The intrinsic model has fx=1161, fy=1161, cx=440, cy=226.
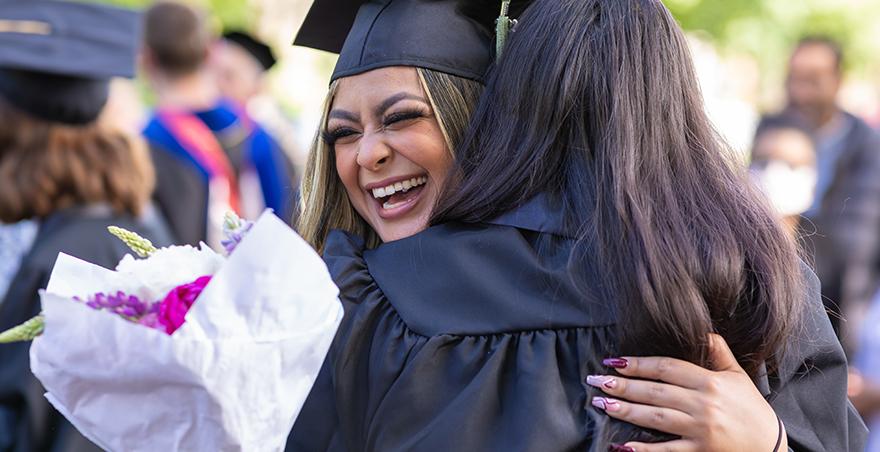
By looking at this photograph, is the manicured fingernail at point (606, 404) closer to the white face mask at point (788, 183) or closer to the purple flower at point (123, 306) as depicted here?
the purple flower at point (123, 306)

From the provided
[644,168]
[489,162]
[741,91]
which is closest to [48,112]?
[489,162]

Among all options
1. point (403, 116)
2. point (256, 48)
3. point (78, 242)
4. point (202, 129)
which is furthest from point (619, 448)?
point (256, 48)

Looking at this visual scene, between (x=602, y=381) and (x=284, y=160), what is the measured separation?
4871 millimetres

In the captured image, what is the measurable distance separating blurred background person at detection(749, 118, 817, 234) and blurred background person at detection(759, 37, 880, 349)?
8.3 inches

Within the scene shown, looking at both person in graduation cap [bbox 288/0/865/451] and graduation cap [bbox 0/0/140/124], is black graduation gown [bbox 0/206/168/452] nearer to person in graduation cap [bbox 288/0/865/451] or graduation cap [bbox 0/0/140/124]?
graduation cap [bbox 0/0/140/124]

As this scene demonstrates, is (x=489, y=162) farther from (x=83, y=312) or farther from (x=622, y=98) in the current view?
(x=83, y=312)

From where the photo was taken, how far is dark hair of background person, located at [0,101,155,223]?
157 inches

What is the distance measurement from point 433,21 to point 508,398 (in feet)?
3.02

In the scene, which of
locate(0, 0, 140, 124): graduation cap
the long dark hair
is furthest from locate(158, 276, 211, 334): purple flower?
locate(0, 0, 140, 124): graduation cap

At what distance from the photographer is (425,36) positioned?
260 centimetres

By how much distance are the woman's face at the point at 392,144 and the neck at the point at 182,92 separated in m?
3.88

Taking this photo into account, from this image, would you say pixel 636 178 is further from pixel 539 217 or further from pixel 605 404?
pixel 605 404

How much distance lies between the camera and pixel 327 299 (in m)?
1.97

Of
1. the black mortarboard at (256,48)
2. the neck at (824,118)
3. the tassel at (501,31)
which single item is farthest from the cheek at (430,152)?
the black mortarboard at (256,48)
